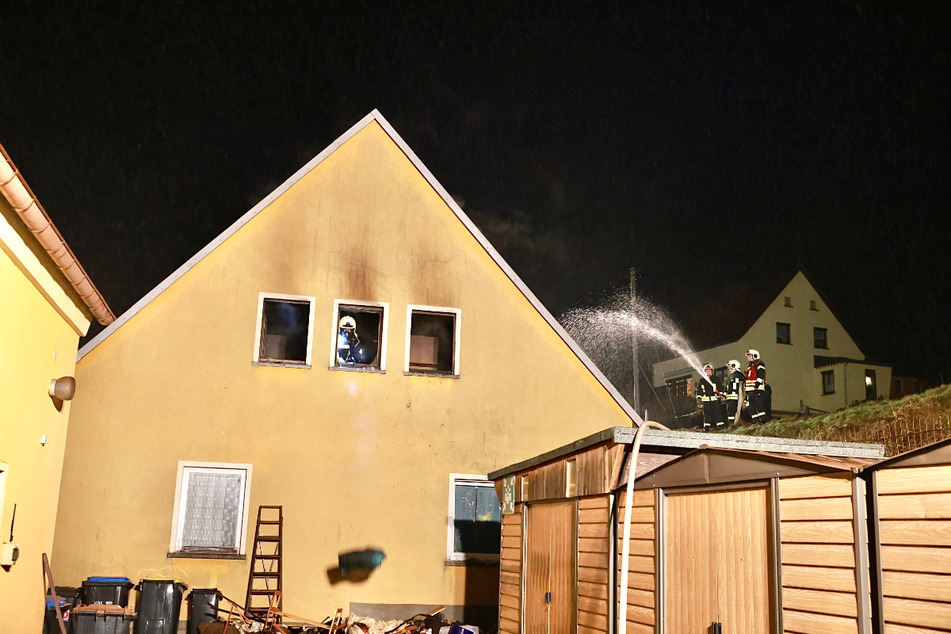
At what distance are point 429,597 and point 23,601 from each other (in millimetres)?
6143

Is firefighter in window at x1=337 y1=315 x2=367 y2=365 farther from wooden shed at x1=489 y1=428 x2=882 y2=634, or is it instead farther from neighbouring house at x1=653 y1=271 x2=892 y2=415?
neighbouring house at x1=653 y1=271 x2=892 y2=415

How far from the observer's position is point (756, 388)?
21.1 meters

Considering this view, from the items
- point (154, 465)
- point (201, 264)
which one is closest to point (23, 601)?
point (154, 465)

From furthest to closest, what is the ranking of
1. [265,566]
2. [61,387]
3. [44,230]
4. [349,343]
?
[349,343], [265,566], [61,387], [44,230]

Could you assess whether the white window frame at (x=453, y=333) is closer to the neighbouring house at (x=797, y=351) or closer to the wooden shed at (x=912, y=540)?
the wooden shed at (x=912, y=540)

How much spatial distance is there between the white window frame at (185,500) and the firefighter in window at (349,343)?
253cm

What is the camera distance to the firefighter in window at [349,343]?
15.4 metres

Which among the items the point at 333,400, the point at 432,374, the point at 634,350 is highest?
the point at 634,350

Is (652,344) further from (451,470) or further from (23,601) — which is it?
(23,601)

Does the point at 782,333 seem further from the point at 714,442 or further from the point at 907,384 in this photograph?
the point at 714,442

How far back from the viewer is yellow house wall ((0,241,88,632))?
9344 mm

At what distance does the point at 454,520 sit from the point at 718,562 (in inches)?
323

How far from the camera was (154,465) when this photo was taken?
14094 mm

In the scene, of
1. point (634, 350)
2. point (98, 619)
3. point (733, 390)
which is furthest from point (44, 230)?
point (634, 350)
